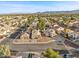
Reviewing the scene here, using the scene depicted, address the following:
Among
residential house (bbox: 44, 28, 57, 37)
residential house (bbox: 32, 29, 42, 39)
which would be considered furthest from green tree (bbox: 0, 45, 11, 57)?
residential house (bbox: 44, 28, 57, 37)

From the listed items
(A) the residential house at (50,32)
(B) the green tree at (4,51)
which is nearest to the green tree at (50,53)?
(A) the residential house at (50,32)

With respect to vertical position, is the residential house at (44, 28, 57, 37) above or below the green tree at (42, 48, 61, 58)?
above

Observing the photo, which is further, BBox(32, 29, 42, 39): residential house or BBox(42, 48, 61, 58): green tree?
BBox(32, 29, 42, 39): residential house

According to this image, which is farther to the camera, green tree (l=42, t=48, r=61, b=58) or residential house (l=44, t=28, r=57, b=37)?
residential house (l=44, t=28, r=57, b=37)

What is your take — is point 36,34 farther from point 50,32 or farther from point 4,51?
point 4,51

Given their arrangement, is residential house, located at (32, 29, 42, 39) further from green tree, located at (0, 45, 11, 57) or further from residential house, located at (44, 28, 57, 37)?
green tree, located at (0, 45, 11, 57)

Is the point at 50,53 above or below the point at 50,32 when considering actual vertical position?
below

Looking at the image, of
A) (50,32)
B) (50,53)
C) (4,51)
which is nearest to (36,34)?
(50,32)

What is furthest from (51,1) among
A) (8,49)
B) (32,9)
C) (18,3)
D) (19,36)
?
(8,49)

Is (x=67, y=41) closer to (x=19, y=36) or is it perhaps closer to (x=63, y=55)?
(x=63, y=55)

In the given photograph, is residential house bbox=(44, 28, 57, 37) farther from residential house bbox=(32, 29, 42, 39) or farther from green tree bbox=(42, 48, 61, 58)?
green tree bbox=(42, 48, 61, 58)

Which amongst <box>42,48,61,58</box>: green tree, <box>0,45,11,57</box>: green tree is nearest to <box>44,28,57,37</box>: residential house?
<box>42,48,61,58</box>: green tree
